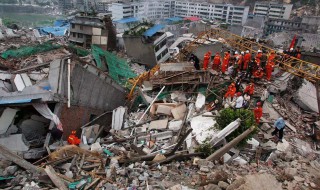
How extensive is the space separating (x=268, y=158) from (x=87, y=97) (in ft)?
23.4

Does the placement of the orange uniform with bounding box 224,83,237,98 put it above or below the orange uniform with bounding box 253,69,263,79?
below

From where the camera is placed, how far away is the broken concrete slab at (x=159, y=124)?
10375 mm

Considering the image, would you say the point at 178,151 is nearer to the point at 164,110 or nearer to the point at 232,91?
the point at 164,110

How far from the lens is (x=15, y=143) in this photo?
824 centimetres

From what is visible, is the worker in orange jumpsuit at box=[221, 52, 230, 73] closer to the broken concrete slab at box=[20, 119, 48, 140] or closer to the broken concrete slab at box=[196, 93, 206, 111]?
the broken concrete slab at box=[196, 93, 206, 111]

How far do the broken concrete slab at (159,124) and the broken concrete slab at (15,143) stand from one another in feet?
15.0

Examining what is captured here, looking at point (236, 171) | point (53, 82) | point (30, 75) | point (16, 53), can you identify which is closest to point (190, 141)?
point (236, 171)

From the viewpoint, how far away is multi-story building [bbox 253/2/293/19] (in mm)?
75475

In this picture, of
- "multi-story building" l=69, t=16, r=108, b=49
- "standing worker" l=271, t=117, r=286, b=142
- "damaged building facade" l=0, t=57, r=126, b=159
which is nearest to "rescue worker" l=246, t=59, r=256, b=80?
"standing worker" l=271, t=117, r=286, b=142

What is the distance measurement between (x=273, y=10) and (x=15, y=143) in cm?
8436

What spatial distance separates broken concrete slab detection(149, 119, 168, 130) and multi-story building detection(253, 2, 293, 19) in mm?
76371

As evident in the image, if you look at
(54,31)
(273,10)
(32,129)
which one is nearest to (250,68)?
(32,129)

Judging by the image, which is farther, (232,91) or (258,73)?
(258,73)

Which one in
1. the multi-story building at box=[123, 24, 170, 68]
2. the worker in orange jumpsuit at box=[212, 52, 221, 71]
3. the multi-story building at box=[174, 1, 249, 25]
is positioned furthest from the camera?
the multi-story building at box=[174, 1, 249, 25]
